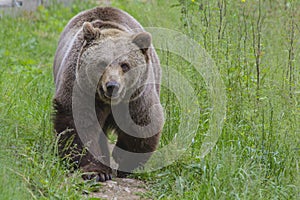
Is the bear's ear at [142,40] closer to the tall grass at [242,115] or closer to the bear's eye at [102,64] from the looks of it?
the bear's eye at [102,64]

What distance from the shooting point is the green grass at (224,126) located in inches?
171

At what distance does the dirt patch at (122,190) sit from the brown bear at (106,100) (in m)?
0.12

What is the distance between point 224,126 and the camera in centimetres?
538

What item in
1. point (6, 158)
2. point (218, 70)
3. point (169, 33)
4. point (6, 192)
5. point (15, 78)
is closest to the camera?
point (6, 192)

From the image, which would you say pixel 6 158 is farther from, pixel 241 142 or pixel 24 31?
pixel 24 31

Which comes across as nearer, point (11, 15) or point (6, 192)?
point (6, 192)

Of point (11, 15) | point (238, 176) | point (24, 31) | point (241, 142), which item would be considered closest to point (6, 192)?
point (238, 176)

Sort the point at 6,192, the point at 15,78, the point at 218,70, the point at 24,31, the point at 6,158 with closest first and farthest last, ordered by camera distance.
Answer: the point at 6,192
the point at 6,158
the point at 218,70
the point at 15,78
the point at 24,31

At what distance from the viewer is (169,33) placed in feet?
21.8

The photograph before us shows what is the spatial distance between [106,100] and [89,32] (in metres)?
0.60

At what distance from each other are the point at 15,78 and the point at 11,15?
12.1ft

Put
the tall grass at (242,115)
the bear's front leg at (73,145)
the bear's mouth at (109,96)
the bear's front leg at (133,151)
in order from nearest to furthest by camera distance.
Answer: the tall grass at (242,115)
the bear's mouth at (109,96)
the bear's front leg at (73,145)
the bear's front leg at (133,151)

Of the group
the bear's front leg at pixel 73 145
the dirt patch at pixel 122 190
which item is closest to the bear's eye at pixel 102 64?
the bear's front leg at pixel 73 145

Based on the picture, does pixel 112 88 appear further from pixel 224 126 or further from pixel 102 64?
pixel 224 126
